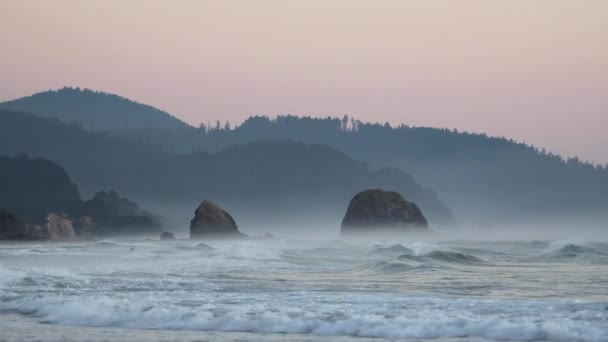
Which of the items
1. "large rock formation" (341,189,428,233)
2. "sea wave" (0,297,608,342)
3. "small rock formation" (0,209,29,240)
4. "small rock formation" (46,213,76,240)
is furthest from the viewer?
"small rock formation" (46,213,76,240)

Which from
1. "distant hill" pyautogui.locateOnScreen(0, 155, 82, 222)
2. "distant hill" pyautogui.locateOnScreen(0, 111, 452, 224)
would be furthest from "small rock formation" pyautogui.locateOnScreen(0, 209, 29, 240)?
"distant hill" pyautogui.locateOnScreen(0, 111, 452, 224)

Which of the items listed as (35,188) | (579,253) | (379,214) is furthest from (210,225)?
(35,188)

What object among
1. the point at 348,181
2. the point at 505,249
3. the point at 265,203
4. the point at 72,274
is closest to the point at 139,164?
the point at 265,203

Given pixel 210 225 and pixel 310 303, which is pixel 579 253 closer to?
pixel 310 303

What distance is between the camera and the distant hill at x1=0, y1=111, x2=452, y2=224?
6737 inches

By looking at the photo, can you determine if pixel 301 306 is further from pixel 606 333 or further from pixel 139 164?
pixel 139 164

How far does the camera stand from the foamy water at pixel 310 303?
1415 centimetres

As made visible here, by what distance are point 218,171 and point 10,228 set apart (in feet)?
401

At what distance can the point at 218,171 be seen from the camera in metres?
187

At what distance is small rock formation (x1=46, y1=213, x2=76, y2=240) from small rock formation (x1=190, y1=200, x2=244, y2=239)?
11.5m

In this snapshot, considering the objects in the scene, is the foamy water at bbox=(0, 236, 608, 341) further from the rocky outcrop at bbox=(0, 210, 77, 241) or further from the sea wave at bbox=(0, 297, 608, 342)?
the rocky outcrop at bbox=(0, 210, 77, 241)

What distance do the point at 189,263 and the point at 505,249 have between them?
62.7 ft

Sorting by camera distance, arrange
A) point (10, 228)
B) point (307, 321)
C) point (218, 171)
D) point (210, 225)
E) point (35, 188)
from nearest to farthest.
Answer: point (307, 321)
point (10, 228)
point (210, 225)
point (35, 188)
point (218, 171)

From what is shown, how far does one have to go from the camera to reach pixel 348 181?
180m
